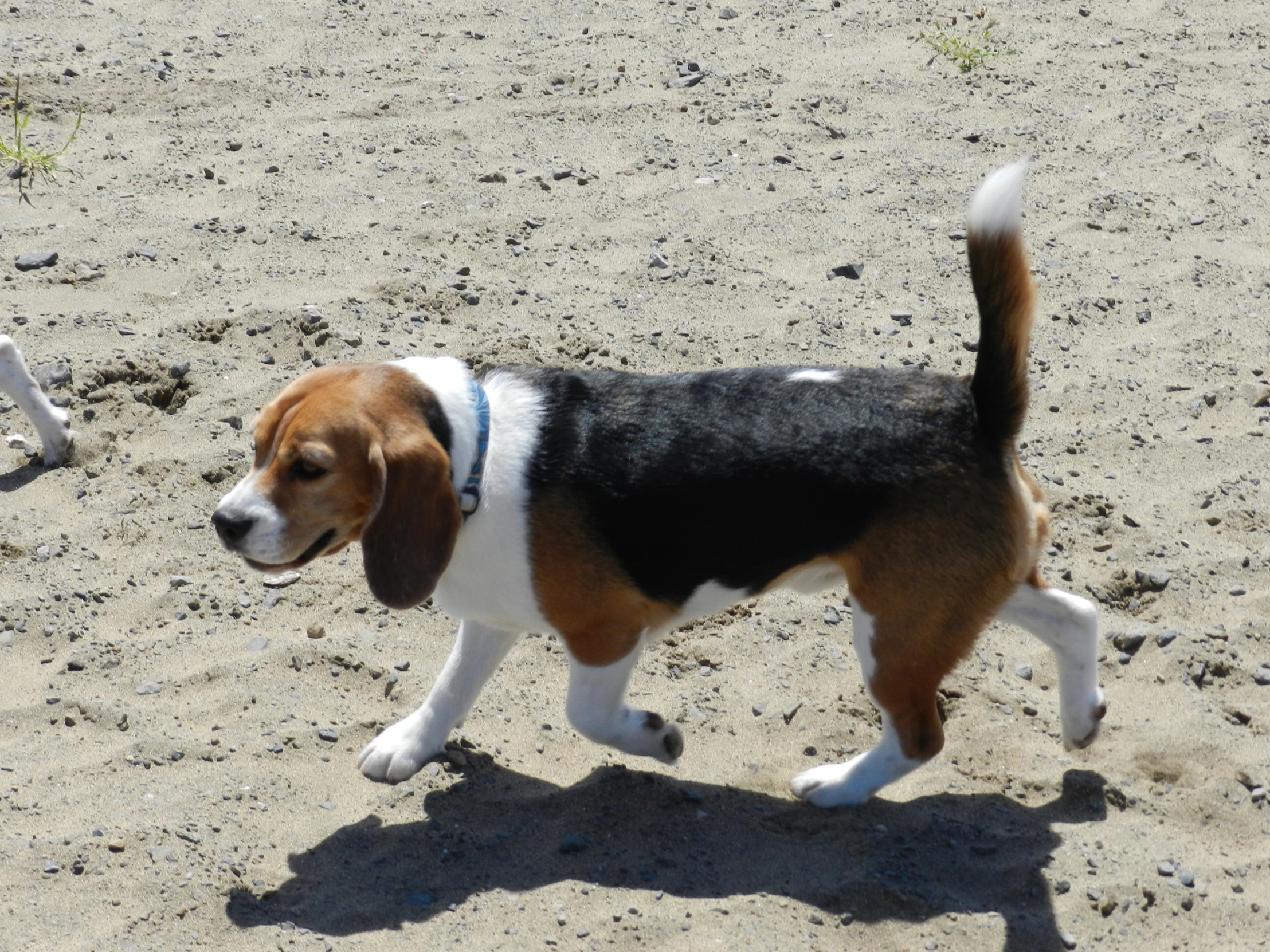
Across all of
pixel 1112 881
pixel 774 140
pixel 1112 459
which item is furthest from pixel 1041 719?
pixel 774 140

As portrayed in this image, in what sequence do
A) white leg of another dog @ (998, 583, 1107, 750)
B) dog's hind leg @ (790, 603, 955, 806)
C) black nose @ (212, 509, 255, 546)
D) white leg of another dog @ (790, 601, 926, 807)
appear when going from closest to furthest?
black nose @ (212, 509, 255, 546)
dog's hind leg @ (790, 603, 955, 806)
white leg of another dog @ (790, 601, 926, 807)
white leg of another dog @ (998, 583, 1107, 750)

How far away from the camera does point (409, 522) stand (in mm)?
3412

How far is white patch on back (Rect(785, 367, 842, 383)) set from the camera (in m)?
3.73

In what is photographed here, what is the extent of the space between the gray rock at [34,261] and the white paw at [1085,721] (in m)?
4.36

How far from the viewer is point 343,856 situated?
3621 millimetres

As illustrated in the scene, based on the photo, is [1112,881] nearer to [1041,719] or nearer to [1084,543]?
[1041,719]

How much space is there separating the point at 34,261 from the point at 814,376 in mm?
3643

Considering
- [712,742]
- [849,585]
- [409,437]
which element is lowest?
[712,742]

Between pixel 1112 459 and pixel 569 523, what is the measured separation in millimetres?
2454

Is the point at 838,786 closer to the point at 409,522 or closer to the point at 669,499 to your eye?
the point at 669,499

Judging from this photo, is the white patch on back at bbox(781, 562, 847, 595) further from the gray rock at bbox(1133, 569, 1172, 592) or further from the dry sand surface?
the gray rock at bbox(1133, 569, 1172, 592)

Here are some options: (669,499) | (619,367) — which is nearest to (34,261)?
Result: (619,367)

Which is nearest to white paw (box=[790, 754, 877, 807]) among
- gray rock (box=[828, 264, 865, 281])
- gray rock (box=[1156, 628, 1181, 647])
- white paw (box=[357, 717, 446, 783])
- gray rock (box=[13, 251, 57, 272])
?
white paw (box=[357, 717, 446, 783])

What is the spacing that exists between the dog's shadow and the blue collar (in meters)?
0.85
